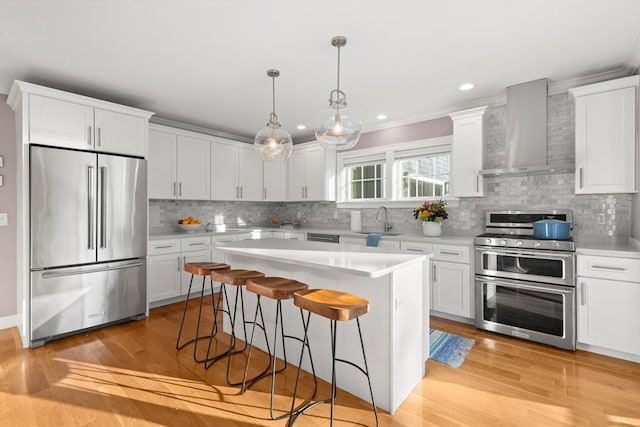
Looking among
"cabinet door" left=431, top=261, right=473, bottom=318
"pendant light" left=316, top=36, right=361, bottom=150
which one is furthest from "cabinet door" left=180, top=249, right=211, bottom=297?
"cabinet door" left=431, top=261, right=473, bottom=318

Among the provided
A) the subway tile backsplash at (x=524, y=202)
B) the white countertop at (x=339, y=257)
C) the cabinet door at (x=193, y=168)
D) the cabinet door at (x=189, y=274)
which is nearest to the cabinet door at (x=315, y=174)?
the subway tile backsplash at (x=524, y=202)

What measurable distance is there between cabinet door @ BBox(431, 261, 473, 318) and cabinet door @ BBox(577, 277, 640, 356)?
95cm

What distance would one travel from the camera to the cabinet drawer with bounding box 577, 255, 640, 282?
2.60 meters

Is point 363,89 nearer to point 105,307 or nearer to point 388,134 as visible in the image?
point 388,134

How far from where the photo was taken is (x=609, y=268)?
2703mm

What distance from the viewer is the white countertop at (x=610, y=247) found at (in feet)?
8.60

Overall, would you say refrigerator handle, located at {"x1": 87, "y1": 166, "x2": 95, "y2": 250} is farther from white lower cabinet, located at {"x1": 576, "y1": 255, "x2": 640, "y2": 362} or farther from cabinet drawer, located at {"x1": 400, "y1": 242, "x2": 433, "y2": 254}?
white lower cabinet, located at {"x1": 576, "y1": 255, "x2": 640, "y2": 362}

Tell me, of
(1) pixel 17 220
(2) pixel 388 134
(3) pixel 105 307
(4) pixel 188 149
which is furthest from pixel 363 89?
(1) pixel 17 220

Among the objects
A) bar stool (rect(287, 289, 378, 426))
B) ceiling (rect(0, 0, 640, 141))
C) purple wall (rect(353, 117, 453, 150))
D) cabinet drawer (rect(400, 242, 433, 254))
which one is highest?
ceiling (rect(0, 0, 640, 141))

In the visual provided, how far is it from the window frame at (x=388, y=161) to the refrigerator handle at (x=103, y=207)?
322cm

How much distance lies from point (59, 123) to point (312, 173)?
3.33m

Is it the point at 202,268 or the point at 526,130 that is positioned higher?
the point at 526,130

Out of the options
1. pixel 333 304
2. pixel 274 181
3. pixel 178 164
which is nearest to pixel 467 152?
pixel 333 304

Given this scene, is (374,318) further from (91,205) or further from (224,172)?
(224,172)
